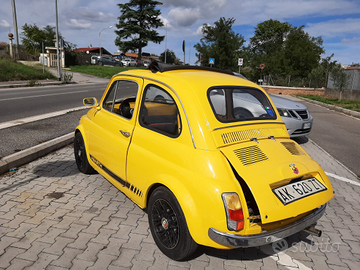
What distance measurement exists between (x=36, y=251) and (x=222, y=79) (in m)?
2.64

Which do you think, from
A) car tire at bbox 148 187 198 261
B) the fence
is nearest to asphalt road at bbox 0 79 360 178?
car tire at bbox 148 187 198 261

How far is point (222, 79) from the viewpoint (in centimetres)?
332

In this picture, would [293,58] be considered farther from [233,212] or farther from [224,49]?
[233,212]

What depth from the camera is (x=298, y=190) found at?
2.66 m

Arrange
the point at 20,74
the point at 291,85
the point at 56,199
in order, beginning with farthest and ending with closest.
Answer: the point at 291,85 → the point at 20,74 → the point at 56,199

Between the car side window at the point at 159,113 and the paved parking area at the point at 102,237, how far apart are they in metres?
1.18

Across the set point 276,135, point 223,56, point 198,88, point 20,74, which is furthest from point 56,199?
point 223,56

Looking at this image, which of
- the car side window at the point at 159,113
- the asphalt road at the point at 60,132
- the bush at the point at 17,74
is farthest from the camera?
the bush at the point at 17,74

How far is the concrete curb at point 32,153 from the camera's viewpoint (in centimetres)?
463

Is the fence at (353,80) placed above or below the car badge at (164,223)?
above

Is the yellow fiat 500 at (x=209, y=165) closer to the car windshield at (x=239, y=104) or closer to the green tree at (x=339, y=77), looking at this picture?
the car windshield at (x=239, y=104)

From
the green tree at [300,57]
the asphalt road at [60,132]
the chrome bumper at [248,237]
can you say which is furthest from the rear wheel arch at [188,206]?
the green tree at [300,57]

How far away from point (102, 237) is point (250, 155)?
5.87ft

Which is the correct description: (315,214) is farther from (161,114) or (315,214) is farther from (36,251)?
(36,251)
